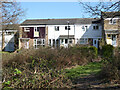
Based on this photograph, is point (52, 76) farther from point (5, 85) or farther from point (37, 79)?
point (5, 85)

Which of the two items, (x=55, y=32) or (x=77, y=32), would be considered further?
(x=55, y=32)

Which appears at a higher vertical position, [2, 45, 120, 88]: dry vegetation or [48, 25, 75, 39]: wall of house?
[48, 25, 75, 39]: wall of house

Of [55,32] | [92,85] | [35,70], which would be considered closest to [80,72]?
[92,85]

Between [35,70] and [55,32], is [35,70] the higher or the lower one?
the lower one

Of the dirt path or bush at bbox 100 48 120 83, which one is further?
bush at bbox 100 48 120 83

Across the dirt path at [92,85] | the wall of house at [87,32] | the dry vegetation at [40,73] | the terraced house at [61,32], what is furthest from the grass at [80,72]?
the wall of house at [87,32]

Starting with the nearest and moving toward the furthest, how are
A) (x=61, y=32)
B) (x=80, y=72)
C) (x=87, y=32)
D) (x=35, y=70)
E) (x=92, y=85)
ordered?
(x=92, y=85)
(x=35, y=70)
(x=80, y=72)
(x=87, y=32)
(x=61, y=32)

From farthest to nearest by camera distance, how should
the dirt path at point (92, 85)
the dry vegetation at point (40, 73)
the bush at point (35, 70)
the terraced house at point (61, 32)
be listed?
the terraced house at point (61, 32), the bush at point (35, 70), the dry vegetation at point (40, 73), the dirt path at point (92, 85)

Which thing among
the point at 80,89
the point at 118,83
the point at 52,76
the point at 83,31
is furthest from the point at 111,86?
the point at 83,31

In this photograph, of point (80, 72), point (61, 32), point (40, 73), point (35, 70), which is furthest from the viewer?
point (61, 32)

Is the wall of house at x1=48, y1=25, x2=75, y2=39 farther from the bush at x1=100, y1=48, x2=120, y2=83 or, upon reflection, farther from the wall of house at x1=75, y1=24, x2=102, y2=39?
the bush at x1=100, y1=48, x2=120, y2=83

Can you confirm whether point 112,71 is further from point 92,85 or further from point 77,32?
point 77,32

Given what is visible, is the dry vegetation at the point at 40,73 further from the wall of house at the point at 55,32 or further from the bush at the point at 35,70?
the wall of house at the point at 55,32

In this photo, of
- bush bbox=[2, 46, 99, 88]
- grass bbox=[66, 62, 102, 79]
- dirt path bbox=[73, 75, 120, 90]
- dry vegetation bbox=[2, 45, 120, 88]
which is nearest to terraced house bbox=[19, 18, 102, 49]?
bush bbox=[2, 46, 99, 88]
